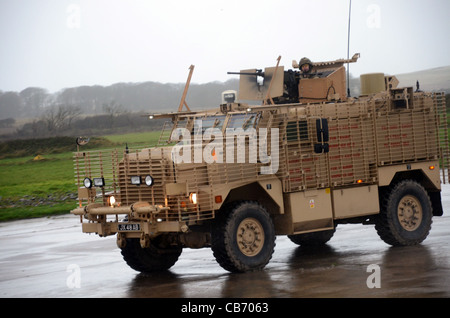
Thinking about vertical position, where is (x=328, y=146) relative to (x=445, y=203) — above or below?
above

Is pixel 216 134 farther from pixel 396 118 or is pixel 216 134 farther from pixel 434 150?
pixel 434 150

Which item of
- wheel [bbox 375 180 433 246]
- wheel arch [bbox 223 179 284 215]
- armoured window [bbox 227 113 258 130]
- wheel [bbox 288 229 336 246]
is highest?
armoured window [bbox 227 113 258 130]

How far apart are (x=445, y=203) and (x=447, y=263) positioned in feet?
29.4

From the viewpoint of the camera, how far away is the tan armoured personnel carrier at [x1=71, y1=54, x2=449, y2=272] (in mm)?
12758

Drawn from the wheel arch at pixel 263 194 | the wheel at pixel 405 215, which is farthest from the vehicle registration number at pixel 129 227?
the wheel at pixel 405 215

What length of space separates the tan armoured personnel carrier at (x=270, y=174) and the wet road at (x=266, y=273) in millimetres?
489

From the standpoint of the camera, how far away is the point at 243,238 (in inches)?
512

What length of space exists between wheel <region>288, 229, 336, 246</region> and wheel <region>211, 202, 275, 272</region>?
2833 mm

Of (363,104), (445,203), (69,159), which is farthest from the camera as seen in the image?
(69,159)

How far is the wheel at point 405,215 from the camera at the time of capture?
15.0 meters

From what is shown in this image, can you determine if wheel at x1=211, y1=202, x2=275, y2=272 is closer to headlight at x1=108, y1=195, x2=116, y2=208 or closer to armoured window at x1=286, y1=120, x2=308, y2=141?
armoured window at x1=286, y1=120, x2=308, y2=141

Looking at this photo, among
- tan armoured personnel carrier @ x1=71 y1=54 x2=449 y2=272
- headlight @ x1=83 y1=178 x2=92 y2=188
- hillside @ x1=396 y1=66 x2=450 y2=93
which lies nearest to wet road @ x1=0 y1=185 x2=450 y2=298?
tan armoured personnel carrier @ x1=71 y1=54 x2=449 y2=272
